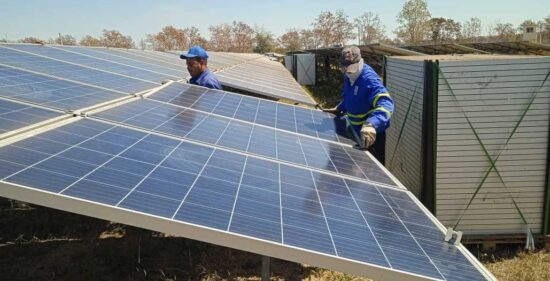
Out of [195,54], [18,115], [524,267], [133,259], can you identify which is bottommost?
[524,267]

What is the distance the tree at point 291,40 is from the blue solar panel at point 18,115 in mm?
83255

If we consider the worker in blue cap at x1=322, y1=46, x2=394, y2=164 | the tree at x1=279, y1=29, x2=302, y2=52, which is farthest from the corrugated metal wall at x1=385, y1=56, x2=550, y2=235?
the tree at x1=279, y1=29, x2=302, y2=52

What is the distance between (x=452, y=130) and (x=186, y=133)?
13.8 ft

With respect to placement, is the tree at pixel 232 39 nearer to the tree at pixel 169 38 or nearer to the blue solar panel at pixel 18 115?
the tree at pixel 169 38

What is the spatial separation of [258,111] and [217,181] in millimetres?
3390

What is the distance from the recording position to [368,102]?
668 cm

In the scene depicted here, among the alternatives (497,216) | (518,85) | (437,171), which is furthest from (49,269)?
(518,85)

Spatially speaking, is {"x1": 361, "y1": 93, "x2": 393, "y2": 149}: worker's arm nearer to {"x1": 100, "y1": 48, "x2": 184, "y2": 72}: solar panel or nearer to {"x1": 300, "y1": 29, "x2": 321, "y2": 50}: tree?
{"x1": 100, "y1": 48, "x2": 184, "y2": 72}: solar panel

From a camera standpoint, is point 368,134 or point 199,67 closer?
point 368,134

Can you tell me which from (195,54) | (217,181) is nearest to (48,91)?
(195,54)

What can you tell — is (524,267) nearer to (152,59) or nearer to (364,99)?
(364,99)

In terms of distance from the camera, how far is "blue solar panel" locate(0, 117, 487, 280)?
9.14 ft

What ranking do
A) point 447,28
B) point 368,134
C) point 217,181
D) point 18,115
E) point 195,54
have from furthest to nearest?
point 447,28 → point 195,54 → point 368,134 → point 18,115 → point 217,181

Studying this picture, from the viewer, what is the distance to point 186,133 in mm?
4695
